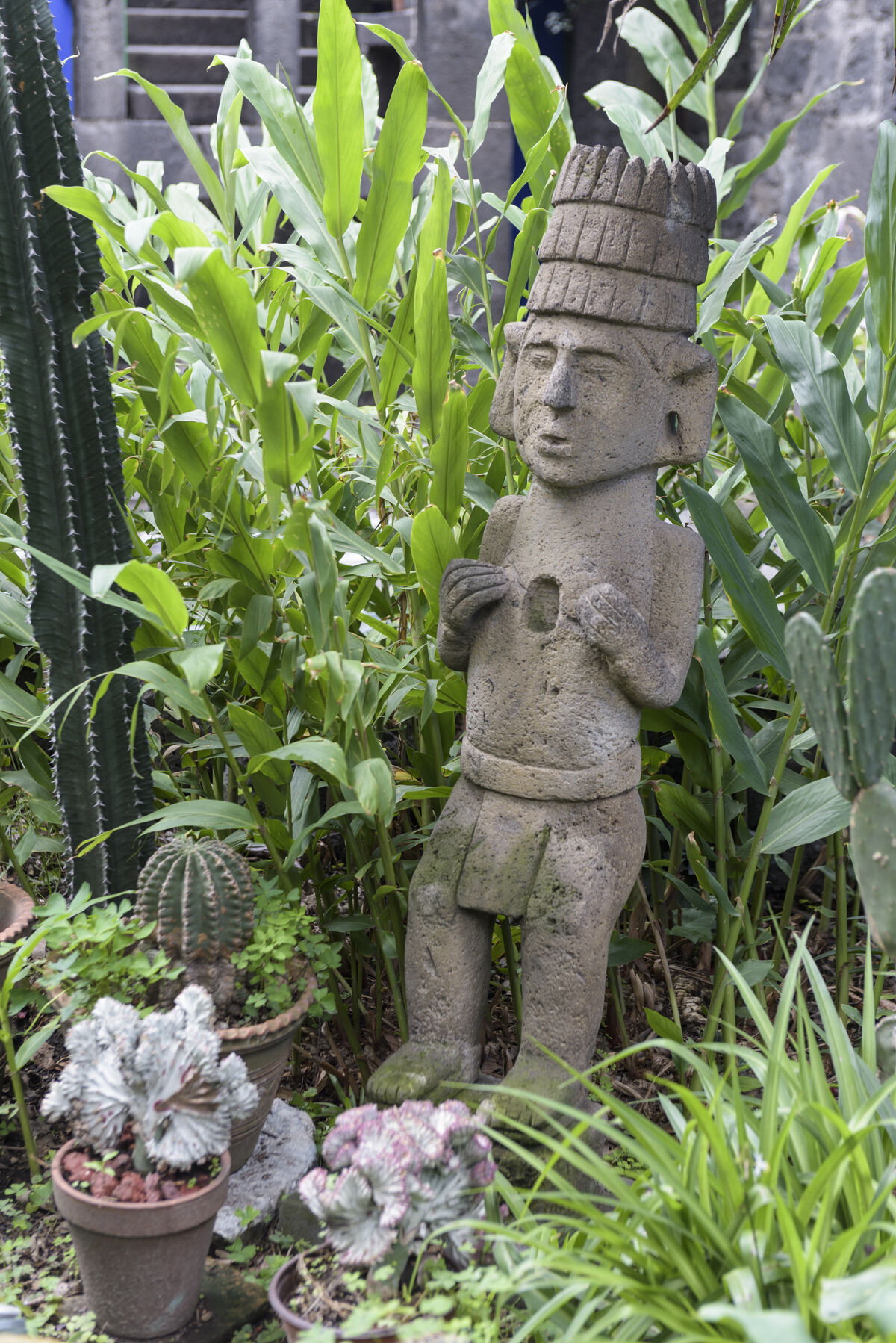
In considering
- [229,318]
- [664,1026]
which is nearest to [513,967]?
[664,1026]

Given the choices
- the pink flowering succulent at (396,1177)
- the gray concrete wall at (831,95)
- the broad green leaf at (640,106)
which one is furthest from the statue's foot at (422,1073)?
the gray concrete wall at (831,95)

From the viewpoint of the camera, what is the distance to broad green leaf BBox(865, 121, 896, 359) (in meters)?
2.00

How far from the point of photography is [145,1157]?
176cm

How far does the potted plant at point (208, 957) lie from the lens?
78.7 inches

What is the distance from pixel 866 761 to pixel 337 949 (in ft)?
3.67

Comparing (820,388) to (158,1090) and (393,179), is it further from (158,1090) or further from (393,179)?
(158,1090)

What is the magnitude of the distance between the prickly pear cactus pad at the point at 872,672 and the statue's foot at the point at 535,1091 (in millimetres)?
768

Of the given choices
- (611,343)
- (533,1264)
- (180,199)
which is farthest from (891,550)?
Answer: (180,199)

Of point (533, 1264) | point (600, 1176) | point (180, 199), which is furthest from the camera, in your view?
point (180, 199)

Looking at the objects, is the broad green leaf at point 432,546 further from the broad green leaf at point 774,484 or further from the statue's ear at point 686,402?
the broad green leaf at point 774,484

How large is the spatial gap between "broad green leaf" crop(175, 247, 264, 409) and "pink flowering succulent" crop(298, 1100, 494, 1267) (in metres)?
1.16

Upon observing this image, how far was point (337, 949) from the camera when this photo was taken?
222 cm

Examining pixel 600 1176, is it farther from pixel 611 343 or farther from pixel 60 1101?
pixel 611 343

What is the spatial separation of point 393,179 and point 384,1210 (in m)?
1.80
